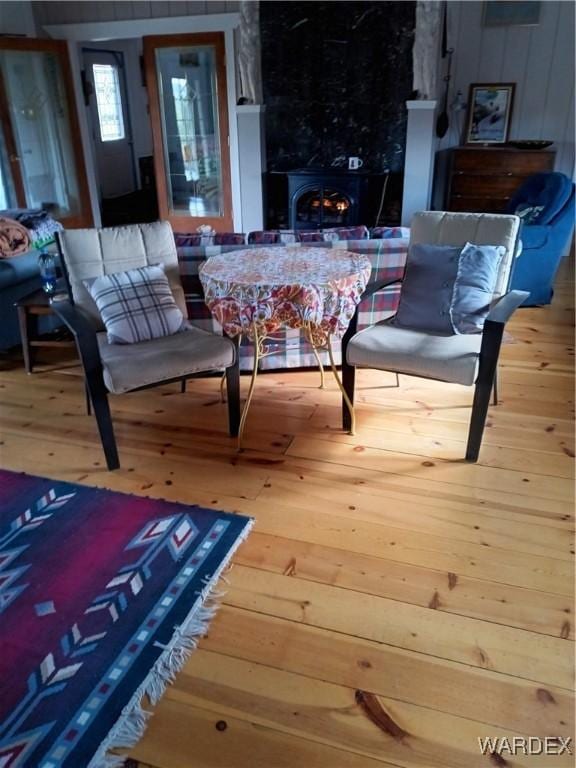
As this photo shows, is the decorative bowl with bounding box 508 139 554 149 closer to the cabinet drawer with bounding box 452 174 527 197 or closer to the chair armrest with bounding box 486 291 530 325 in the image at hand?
the cabinet drawer with bounding box 452 174 527 197

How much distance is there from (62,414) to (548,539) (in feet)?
7.40

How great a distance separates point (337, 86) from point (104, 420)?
14.3 ft

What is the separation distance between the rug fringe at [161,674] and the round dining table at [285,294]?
874 mm

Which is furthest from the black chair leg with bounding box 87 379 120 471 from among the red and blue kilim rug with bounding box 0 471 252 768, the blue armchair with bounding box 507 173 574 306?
the blue armchair with bounding box 507 173 574 306

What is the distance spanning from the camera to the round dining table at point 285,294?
6.97ft

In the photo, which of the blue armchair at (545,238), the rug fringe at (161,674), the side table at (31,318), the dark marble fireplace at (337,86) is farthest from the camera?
the dark marble fireplace at (337,86)

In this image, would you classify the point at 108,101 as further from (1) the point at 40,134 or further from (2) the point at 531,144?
(2) the point at 531,144

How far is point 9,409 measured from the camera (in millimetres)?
2965

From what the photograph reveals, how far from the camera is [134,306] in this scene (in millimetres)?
2535

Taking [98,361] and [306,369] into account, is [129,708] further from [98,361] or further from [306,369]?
[306,369]

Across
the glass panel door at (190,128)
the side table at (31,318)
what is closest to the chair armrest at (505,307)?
the side table at (31,318)

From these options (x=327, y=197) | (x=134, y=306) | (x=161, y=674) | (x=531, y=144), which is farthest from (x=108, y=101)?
(x=161, y=674)

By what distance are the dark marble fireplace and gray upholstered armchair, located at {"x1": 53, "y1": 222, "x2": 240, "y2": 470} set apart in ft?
10.3

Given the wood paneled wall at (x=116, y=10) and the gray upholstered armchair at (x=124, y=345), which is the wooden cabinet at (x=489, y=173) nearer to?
the wood paneled wall at (x=116, y=10)
